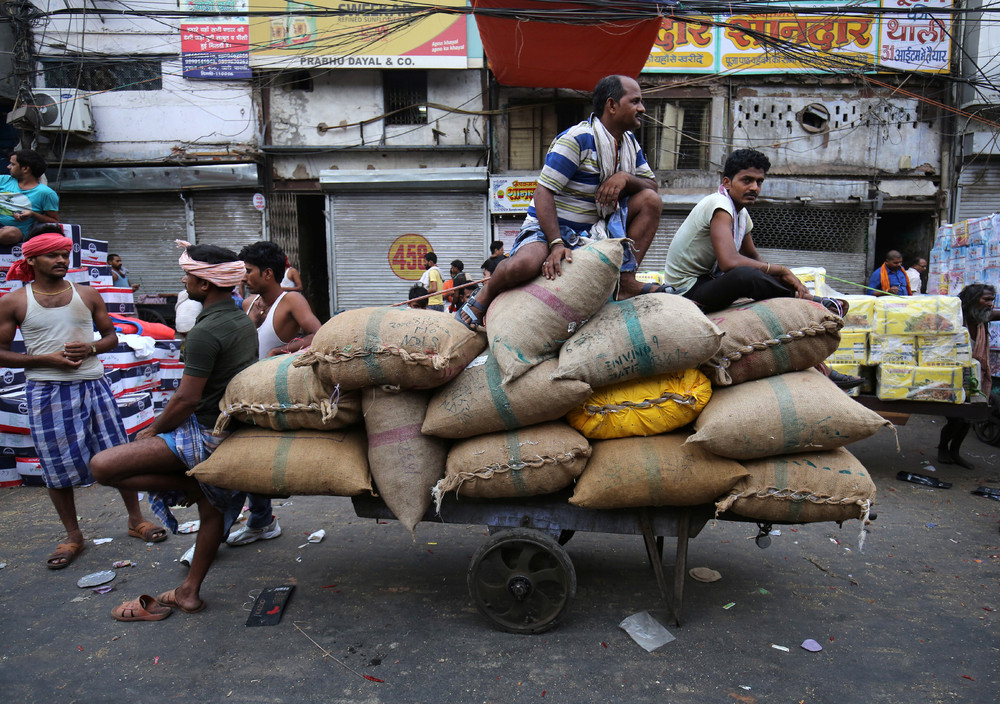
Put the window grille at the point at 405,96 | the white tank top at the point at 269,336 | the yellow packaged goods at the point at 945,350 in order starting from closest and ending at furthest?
the white tank top at the point at 269,336 < the yellow packaged goods at the point at 945,350 < the window grille at the point at 405,96

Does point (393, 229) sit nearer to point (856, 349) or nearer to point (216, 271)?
point (856, 349)

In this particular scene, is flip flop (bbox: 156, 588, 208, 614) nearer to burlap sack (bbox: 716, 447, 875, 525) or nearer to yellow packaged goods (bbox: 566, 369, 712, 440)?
yellow packaged goods (bbox: 566, 369, 712, 440)

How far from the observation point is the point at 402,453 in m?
2.71

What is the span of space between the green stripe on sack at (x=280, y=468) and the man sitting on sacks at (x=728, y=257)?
2.19m

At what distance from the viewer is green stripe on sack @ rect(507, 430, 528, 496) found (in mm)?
2623

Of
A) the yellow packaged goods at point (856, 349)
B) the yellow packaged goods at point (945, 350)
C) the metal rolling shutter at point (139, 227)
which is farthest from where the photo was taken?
the metal rolling shutter at point (139, 227)

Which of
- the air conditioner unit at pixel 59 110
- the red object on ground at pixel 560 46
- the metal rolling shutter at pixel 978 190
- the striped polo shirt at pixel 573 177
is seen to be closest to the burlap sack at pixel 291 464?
the striped polo shirt at pixel 573 177

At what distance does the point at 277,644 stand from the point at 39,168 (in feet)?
16.0

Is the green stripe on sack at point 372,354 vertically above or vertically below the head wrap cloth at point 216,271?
below

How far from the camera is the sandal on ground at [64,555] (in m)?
3.58

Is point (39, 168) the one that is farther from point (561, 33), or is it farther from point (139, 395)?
point (561, 33)

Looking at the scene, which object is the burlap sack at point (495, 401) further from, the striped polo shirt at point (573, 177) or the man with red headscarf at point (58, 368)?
the man with red headscarf at point (58, 368)

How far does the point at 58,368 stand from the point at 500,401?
120 inches

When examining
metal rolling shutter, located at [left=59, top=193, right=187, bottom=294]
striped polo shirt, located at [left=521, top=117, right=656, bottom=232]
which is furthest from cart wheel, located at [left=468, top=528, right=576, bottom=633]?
metal rolling shutter, located at [left=59, top=193, right=187, bottom=294]
